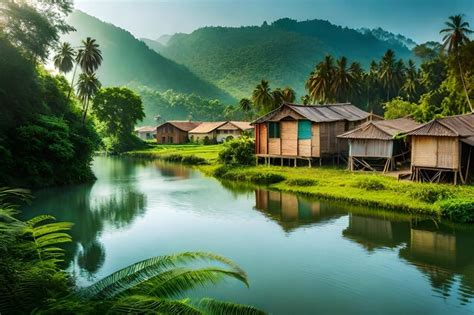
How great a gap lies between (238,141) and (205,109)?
80.6 meters

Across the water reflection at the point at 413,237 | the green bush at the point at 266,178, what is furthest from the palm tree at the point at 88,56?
the water reflection at the point at 413,237

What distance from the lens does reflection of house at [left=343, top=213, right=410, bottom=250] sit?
1922 centimetres

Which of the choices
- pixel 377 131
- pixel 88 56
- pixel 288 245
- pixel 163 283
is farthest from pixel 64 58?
pixel 163 283

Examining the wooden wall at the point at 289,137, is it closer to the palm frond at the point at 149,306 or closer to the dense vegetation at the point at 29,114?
the dense vegetation at the point at 29,114

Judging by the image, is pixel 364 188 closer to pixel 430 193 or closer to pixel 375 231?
pixel 430 193

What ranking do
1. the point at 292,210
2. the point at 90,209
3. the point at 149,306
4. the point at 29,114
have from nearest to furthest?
the point at 149,306, the point at 292,210, the point at 90,209, the point at 29,114

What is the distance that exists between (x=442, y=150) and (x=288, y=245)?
13243 mm

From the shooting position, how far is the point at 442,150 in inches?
1053

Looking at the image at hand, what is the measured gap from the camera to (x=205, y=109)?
12212 cm

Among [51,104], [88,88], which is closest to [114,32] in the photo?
[88,88]

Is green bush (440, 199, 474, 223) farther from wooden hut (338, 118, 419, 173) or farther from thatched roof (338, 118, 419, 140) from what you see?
thatched roof (338, 118, 419, 140)

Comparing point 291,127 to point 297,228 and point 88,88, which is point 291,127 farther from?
point 88,88

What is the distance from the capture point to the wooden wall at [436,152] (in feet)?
86.4

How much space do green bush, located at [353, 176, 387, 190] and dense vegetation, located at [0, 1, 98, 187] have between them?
19765 mm
